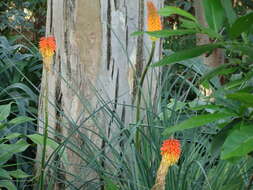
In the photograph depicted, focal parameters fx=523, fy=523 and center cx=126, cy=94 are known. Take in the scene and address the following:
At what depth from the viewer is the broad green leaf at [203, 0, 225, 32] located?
3.04ft

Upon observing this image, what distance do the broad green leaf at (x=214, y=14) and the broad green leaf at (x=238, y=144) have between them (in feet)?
0.70

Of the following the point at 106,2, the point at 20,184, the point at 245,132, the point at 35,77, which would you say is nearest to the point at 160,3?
the point at 106,2

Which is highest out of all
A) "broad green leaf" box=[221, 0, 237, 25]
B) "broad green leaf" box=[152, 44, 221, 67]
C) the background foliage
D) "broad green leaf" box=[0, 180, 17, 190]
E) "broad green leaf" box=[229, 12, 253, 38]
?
"broad green leaf" box=[221, 0, 237, 25]

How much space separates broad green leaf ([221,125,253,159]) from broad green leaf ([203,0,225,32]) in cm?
21

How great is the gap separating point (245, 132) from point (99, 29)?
61.8 inches

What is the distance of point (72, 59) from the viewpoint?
2.33 m

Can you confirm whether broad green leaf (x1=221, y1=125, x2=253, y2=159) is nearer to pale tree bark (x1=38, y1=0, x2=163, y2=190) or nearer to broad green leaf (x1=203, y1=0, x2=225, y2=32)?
broad green leaf (x1=203, y1=0, x2=225, y2=32)

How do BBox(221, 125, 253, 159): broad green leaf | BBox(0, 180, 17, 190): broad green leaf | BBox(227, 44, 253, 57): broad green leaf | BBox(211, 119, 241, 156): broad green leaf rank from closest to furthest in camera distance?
BBox(221, 125, 253, 159): broad green leaf, BBox(227, 44, 253, 57): broad green leaf, BBox(211, 119, 241, 156): broad green leaf, BBox(0, 180, 17, 190): broad green leaf

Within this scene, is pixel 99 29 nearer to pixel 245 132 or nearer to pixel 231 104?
pixel 231 104

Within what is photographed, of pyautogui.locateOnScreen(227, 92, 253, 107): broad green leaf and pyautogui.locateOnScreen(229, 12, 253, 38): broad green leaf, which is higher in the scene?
pyautogui.locateOnScreen(229, 12, 253, 38): broad green leaf

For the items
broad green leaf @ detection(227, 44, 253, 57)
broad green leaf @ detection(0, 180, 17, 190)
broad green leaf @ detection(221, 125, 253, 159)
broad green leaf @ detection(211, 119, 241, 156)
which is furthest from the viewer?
broad green leaf @ detection(0, 180, 17, 190)

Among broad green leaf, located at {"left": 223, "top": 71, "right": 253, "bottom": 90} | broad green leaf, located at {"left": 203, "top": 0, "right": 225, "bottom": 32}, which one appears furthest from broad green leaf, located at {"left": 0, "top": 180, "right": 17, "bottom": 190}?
broad green leaf, located at {"left": 203, "top": 0, "right": 225, "bottom": 32}

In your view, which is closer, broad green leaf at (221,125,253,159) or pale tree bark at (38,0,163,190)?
broad green leaf at (221,125,253,159)

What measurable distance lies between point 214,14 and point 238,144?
274 millimetres
